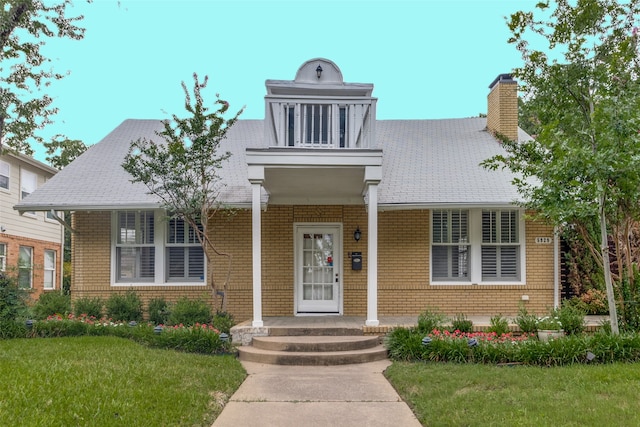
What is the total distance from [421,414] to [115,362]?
420 centimetres

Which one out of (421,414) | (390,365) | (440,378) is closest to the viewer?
(421,414)

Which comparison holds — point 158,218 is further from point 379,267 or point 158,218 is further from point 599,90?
point 599,90

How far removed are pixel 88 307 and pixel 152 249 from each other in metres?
1.85

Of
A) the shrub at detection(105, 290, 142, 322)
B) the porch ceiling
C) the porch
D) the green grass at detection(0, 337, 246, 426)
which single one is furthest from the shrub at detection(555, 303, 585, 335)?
the shrub at detection(105, 290, 142, 322)

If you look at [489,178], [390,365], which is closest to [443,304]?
[489,178]

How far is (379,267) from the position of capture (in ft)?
39.5

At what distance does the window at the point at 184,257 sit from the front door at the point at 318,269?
7.55 feet

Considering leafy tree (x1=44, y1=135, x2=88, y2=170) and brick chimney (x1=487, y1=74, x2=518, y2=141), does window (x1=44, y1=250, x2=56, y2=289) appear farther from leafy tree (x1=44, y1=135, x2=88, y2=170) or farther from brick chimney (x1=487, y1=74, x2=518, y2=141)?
brick chimney (x1=487, y1=74, x2=518, y2=141)

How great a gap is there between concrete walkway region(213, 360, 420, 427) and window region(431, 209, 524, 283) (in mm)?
4546

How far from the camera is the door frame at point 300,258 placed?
1206 cm

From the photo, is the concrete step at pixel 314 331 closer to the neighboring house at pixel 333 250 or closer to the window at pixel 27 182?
the neighboring house at pixel 333 250

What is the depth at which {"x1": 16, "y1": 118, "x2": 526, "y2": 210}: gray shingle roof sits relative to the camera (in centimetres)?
1152

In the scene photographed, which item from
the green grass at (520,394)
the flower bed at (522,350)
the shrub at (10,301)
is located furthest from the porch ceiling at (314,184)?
the shrub at (10,301)

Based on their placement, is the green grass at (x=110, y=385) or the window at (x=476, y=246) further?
the window at (x=476, y=246)
